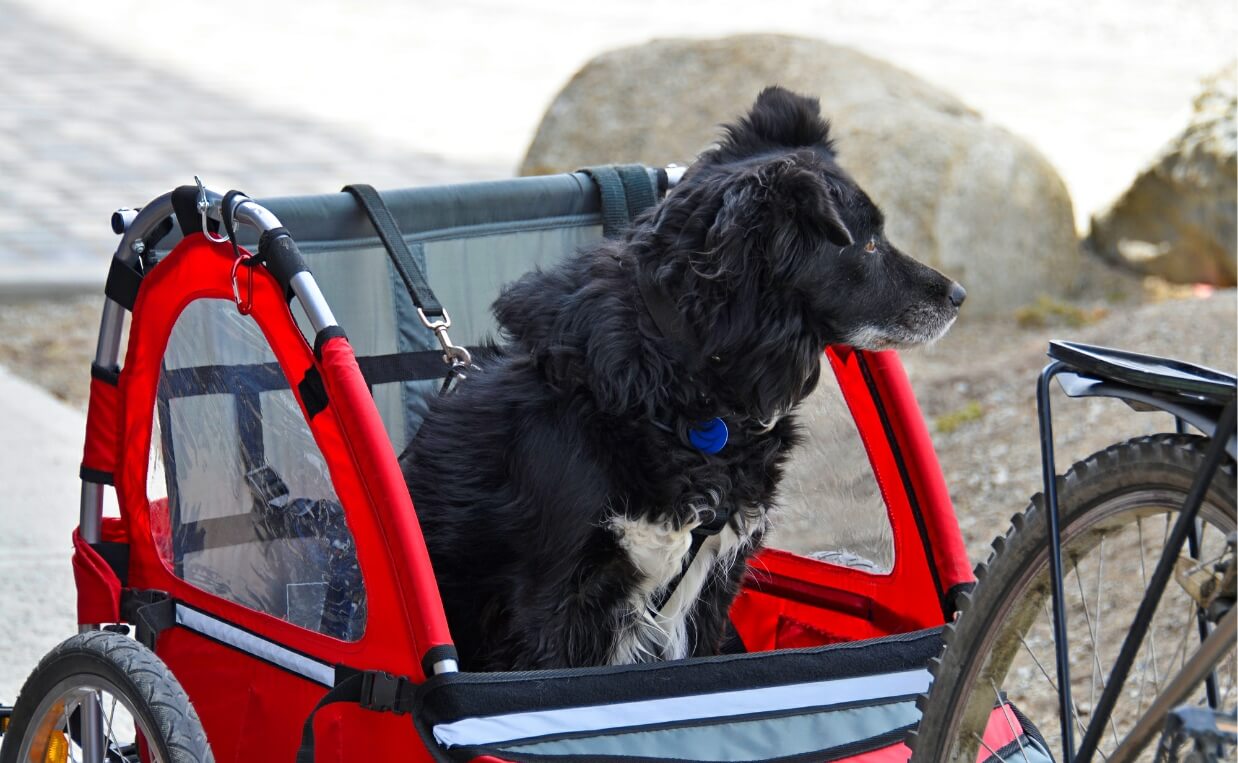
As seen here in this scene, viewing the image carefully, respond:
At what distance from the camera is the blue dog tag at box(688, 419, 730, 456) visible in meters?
2.39

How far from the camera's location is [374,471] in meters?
2.04

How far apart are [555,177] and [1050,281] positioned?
4283 millimetres

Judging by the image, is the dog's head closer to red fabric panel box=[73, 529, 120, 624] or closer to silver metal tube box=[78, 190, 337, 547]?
silver metal tube box=[78, 190, 337, 547]

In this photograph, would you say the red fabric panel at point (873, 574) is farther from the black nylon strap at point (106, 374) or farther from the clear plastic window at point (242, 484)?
the black nylon strap at point (106, 374)

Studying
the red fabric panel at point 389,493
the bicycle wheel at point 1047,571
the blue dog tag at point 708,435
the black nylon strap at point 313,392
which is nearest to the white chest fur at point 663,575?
the blue dog tag at point 708,435

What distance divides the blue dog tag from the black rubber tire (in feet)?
3.03

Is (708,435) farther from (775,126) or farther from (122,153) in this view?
(122,153)

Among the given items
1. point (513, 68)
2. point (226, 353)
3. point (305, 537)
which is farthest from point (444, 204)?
point (513, 68)

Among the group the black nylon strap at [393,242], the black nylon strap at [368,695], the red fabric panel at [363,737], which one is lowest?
the red fabric panel at [363,737]

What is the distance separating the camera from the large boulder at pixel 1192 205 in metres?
6.59

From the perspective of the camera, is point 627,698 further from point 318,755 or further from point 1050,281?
point 1050,281

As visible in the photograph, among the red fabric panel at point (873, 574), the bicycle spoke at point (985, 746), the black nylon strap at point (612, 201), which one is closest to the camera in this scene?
the bicycle spoke at point (985, 746)

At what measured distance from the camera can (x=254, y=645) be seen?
7.66 feet

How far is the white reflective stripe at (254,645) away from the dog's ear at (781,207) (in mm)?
A: 947
